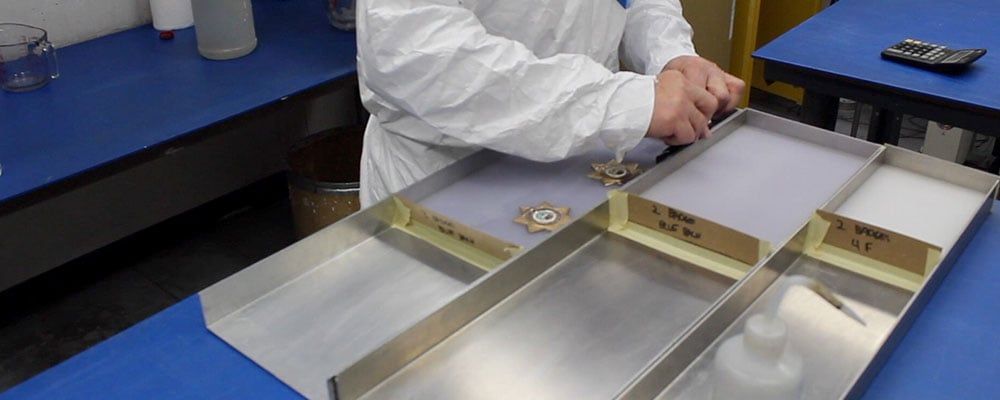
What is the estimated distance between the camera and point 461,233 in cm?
106

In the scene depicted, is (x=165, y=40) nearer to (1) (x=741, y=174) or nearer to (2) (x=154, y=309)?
(2) (x=154, y=309)

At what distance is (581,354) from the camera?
0.90 m

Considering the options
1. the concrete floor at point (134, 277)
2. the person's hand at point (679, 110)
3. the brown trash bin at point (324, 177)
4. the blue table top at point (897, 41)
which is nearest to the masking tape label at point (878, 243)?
the person's hand at point (679, 110)

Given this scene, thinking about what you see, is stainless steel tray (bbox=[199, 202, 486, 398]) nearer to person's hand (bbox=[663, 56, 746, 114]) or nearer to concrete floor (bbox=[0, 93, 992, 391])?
person's hand (bbox=[663, 56, 746, 114])

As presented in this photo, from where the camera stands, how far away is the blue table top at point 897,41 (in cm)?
180

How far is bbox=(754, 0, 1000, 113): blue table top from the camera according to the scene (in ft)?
5.90

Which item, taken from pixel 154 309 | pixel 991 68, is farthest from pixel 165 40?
pixel 991 68

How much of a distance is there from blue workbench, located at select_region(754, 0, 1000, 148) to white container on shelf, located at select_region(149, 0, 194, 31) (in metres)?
1.47

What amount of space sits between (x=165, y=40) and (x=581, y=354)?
1763 mm

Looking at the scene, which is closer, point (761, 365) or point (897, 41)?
point (761, 365)

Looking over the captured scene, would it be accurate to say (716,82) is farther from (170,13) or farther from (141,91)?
(170,13)

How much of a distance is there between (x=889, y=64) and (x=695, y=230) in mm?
1130

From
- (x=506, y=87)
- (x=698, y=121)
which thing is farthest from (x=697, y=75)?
(x=506, y=87)

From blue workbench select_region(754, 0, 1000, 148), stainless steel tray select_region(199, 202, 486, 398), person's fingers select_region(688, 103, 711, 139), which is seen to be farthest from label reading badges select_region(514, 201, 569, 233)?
blue workbench select_region(754, 0, 1000, 148)
